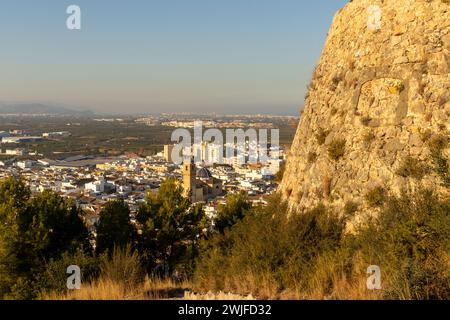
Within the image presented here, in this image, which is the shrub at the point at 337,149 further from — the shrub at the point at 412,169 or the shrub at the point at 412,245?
the shrub at the point at 412,245

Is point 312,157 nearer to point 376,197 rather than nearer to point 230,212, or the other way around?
point 376,197

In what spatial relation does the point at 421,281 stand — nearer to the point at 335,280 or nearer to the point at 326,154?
the point at 335,280

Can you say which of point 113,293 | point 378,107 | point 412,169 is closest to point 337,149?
point 378,107

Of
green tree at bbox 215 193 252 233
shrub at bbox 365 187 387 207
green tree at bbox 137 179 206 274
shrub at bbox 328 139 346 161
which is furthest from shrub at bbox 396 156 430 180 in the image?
green tree at bbox 137 179 206 274

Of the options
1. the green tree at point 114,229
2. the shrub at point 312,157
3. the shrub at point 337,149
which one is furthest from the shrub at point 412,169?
the green tree at point 114,229

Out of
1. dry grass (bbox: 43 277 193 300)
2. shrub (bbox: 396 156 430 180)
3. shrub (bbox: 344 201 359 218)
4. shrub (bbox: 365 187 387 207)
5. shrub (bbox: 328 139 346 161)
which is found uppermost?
shrub (bbox: 328 139 346 161)

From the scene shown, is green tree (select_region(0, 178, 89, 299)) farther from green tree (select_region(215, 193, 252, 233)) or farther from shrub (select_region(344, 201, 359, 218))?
shrub (select_region(344, 201, 359, 218))
